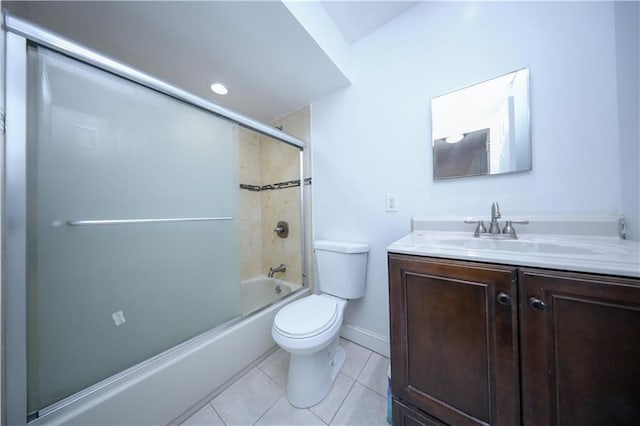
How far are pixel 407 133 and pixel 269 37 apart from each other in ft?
3.19

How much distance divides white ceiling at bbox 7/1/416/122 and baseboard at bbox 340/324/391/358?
1830mm

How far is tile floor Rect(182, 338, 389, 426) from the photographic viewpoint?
0.94 metres

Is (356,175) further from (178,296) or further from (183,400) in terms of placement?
(183,400)

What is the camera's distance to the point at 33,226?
2.30 ft

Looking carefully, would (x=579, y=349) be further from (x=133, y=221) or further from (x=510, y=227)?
(x=133, y=221)

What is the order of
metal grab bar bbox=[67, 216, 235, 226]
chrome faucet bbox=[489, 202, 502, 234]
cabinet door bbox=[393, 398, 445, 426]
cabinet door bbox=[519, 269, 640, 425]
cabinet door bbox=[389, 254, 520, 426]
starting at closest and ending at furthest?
cabinet door bbox=[519, 269, 640, 425] < cabinet door bbox=[389, 254, 520, 426] < cabinet door bbox=[393, 398, 445, 426] < metal grab bar bbox=[67, 216, 235, 226] < chrome faucet bbox=[489, 202, 502, 234]

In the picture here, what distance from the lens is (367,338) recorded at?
141 cm

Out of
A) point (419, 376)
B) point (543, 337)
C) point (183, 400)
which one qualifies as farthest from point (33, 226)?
point (543, 337)

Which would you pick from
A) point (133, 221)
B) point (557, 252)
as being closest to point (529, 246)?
point (557, 252)

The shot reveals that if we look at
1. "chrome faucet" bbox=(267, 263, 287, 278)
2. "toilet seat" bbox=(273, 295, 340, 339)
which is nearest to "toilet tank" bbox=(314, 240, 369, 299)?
"toilet seat" bbox=(273, 295, 340, 339)

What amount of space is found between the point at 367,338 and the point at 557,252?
116 cm

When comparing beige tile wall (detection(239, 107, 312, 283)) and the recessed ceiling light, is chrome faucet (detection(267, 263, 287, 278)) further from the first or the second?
the recessed ceiling light

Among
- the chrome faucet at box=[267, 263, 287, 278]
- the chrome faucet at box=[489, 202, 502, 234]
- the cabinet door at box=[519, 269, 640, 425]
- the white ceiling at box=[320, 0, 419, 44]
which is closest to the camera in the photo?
the cabinet door at box=[519, 269, 640, 425]

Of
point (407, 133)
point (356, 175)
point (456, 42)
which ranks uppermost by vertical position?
point (456, 42)
